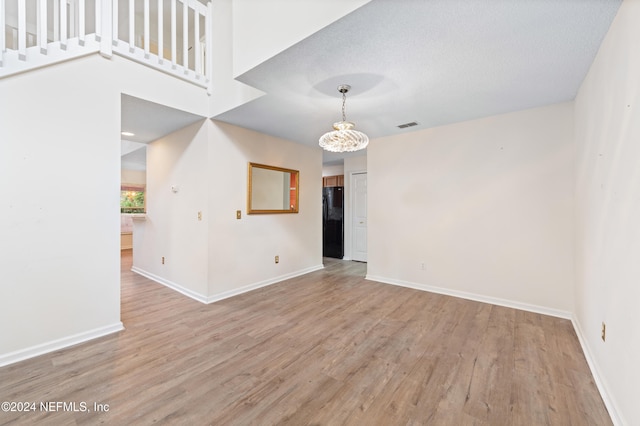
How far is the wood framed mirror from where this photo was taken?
3846mm

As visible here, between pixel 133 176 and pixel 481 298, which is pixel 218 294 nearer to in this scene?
pixel 481 298

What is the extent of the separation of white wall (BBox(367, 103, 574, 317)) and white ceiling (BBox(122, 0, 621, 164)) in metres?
0.32

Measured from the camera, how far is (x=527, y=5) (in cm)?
143

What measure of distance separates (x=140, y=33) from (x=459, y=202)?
264 inches

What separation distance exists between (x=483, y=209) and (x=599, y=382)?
1.93m

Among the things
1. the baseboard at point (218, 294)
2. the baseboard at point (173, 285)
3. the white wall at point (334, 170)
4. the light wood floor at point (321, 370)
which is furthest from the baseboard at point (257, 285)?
the white wall at point (334, 170)

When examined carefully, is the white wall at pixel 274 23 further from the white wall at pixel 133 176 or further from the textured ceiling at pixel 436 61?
the white wall at pixel 133 176

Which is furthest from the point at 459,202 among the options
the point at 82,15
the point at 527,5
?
the point at 82,15

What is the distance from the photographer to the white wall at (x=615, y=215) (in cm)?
133

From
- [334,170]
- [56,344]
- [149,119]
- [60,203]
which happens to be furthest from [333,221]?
[56,344]

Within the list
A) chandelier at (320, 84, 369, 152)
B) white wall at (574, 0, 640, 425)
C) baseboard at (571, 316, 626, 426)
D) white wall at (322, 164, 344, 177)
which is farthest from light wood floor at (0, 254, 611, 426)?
white wall at (322, 164, 344, 177)

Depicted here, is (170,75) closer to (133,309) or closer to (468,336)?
(133,309)

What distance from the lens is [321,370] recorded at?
190 centimetres

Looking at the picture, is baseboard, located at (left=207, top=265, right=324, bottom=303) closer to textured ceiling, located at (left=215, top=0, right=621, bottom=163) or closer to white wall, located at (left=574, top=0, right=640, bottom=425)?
textured ceiling, located at (left=215, top=0, right=621, bottom=163)
